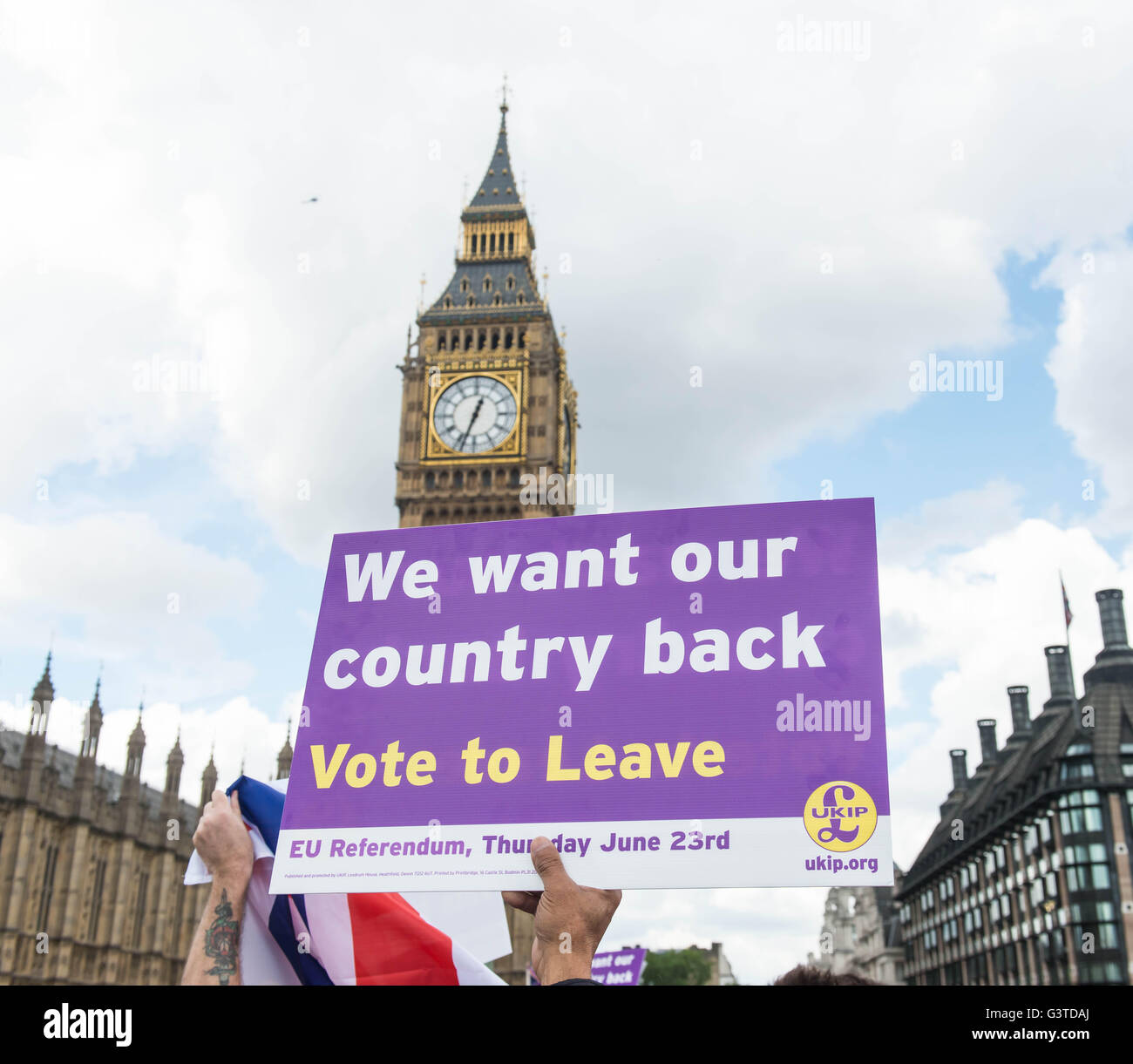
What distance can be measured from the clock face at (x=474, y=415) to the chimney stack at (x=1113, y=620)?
3803 cm

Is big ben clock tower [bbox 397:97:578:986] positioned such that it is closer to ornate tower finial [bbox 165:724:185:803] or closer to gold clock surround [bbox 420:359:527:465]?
gold clock surround [bbox 420:359:527:465]

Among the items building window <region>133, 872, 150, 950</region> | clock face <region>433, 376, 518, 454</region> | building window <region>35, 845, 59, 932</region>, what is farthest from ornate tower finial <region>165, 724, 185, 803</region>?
clock face <region>433, 376, 518, 454</region>

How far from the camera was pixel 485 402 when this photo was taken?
69.2m

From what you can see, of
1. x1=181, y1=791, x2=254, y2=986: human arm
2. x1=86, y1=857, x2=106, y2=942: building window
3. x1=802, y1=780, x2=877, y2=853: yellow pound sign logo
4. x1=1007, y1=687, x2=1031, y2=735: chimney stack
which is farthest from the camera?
x1=1007, y1=687, x2=1031, y2=735: chimney stack

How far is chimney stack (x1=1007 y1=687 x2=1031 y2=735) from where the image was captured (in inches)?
3819

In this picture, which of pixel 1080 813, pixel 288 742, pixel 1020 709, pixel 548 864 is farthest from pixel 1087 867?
pixel 548 864

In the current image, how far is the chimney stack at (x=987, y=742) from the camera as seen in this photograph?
102 metres

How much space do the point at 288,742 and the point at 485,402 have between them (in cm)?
2807

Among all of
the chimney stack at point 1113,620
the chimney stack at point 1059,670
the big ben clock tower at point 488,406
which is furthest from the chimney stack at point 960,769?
the big ben clock tower at point 488,406

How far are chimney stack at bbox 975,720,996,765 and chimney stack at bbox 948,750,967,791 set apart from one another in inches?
315

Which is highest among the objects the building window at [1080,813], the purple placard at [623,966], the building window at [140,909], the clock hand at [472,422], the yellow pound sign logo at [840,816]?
the clock hand at [472,422]

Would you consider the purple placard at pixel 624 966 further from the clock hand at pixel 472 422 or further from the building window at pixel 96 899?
the building window at pixel 96 899

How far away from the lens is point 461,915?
6.30m
